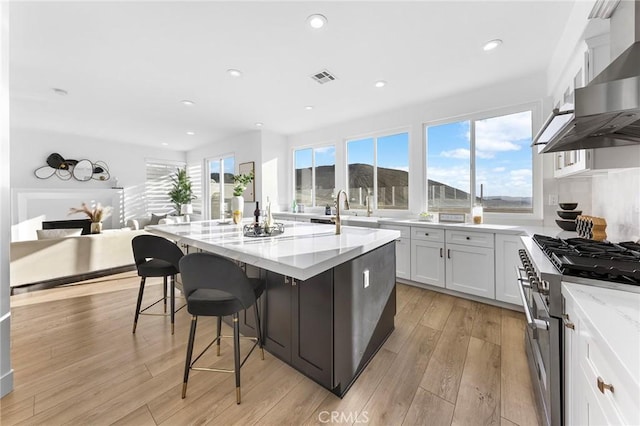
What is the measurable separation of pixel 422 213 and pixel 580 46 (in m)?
2.26

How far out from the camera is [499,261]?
2779 millimetres

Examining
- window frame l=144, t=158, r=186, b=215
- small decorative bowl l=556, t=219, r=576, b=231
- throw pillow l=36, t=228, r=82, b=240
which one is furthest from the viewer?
window frame l=144, t=158, r=186, b=215

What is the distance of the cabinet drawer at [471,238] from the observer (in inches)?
112

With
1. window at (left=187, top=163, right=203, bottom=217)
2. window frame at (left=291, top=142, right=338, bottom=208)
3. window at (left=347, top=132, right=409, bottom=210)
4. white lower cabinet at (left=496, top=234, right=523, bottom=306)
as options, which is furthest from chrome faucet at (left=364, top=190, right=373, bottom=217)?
window at (left=187, top=163, right=203, bottom=217)

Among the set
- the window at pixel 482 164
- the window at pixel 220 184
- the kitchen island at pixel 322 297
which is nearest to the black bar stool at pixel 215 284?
the kitchen island at pixel 322 297

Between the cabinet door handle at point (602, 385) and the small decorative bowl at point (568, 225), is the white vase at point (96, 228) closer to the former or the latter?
the cabinet door handle at point (602, 385)

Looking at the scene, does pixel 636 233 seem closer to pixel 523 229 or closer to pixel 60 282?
pixel 523 229

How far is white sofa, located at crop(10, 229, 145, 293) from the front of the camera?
330 centimetres

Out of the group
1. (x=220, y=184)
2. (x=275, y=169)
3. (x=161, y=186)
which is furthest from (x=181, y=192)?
(x=275, y=169)

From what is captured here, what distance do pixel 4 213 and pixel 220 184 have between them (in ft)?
17.0

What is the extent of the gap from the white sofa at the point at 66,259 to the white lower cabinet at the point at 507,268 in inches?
208

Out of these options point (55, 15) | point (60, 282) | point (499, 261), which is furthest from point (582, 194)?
point (60, 282)

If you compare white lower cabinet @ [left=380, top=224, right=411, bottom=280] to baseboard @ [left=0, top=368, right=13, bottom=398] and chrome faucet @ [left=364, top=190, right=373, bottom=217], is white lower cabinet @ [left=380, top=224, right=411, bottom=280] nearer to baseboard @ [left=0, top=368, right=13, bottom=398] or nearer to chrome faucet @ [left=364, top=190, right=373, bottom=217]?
chrome faucet @ [left=364, top=190, right=373, bottom=217]

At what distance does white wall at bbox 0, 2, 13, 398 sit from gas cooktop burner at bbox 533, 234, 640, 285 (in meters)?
3.29
